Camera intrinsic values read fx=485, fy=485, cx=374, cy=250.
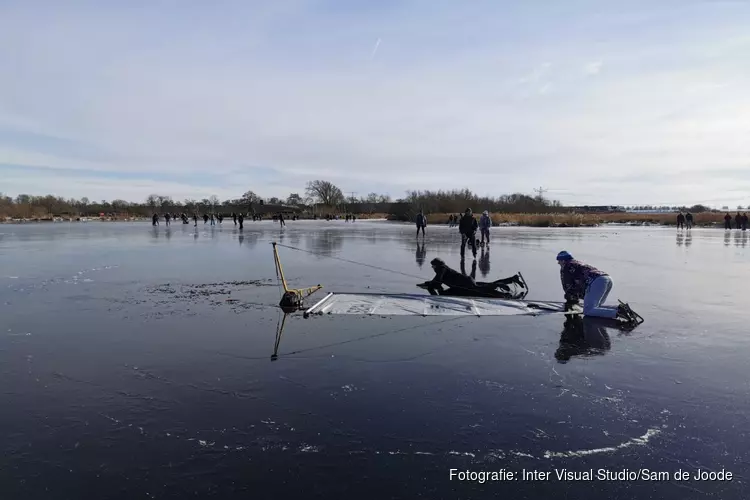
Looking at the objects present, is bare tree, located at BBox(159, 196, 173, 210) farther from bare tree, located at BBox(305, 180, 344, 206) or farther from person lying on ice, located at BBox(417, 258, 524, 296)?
person lying on ice, located at BBox(417, 258, 524, 296)

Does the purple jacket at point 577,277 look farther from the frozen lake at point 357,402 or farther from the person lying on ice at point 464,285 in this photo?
the person lying on ice at point 464,285

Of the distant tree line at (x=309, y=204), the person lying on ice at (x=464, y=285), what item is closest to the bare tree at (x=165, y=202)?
the distant tree line at (x=309, y=204)

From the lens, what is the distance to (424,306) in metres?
8.94

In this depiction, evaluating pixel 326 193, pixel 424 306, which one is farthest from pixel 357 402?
pixel 326 193

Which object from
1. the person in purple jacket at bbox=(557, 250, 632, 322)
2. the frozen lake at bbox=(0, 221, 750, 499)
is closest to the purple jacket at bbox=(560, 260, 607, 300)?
the person in purple jacket at bbox=(557, 250, 632, 322)

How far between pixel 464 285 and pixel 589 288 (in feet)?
8.42

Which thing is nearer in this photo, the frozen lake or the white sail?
the frozen lake

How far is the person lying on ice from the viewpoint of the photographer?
9945 millimetres

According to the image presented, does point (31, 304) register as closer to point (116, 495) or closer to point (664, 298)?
point (116, 495)

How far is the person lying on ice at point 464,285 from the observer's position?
9.95 metres

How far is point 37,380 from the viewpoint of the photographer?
17.2 ft

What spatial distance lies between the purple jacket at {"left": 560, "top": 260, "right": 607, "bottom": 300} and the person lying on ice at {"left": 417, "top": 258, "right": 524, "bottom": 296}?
4.69 feet

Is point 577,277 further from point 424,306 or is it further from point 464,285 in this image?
point 424,306

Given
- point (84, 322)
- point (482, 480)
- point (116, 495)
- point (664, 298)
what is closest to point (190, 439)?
point (116, 495)
